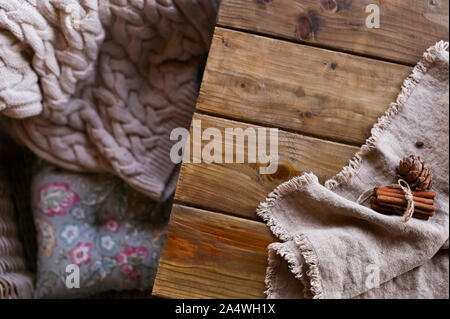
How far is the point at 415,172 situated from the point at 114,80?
699mm

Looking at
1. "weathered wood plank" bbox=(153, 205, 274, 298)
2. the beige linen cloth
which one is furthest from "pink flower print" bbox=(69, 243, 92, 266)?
the beige linen cloth

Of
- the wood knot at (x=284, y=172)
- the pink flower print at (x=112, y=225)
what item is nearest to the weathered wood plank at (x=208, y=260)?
the wood knot at (x=284, y=172)

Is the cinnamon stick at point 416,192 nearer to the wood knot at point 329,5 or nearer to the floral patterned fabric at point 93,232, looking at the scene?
the wood knot at point 329,5

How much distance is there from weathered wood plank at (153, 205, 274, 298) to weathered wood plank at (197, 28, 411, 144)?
223 millimetres

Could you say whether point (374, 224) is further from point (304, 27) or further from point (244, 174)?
point (304, 27)

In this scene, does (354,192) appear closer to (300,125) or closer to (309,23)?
(300,125)

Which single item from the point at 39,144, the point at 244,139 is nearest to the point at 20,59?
the point at 39,144

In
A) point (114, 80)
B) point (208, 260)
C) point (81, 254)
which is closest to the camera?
point (208, 260)

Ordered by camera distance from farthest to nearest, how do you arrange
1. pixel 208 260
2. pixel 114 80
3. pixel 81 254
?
1. pixel 81 254
2. pixel 114 80
3. pixel 208 260

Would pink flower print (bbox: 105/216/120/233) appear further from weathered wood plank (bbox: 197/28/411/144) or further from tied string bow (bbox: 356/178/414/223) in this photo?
tied string bow (bbox: 356/178/414/223)

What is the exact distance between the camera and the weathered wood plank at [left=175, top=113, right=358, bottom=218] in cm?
85

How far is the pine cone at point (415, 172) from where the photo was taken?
0.86 metres

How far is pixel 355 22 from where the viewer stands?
90cm

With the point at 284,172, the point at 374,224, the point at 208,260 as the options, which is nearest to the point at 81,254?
the point at 208,260
